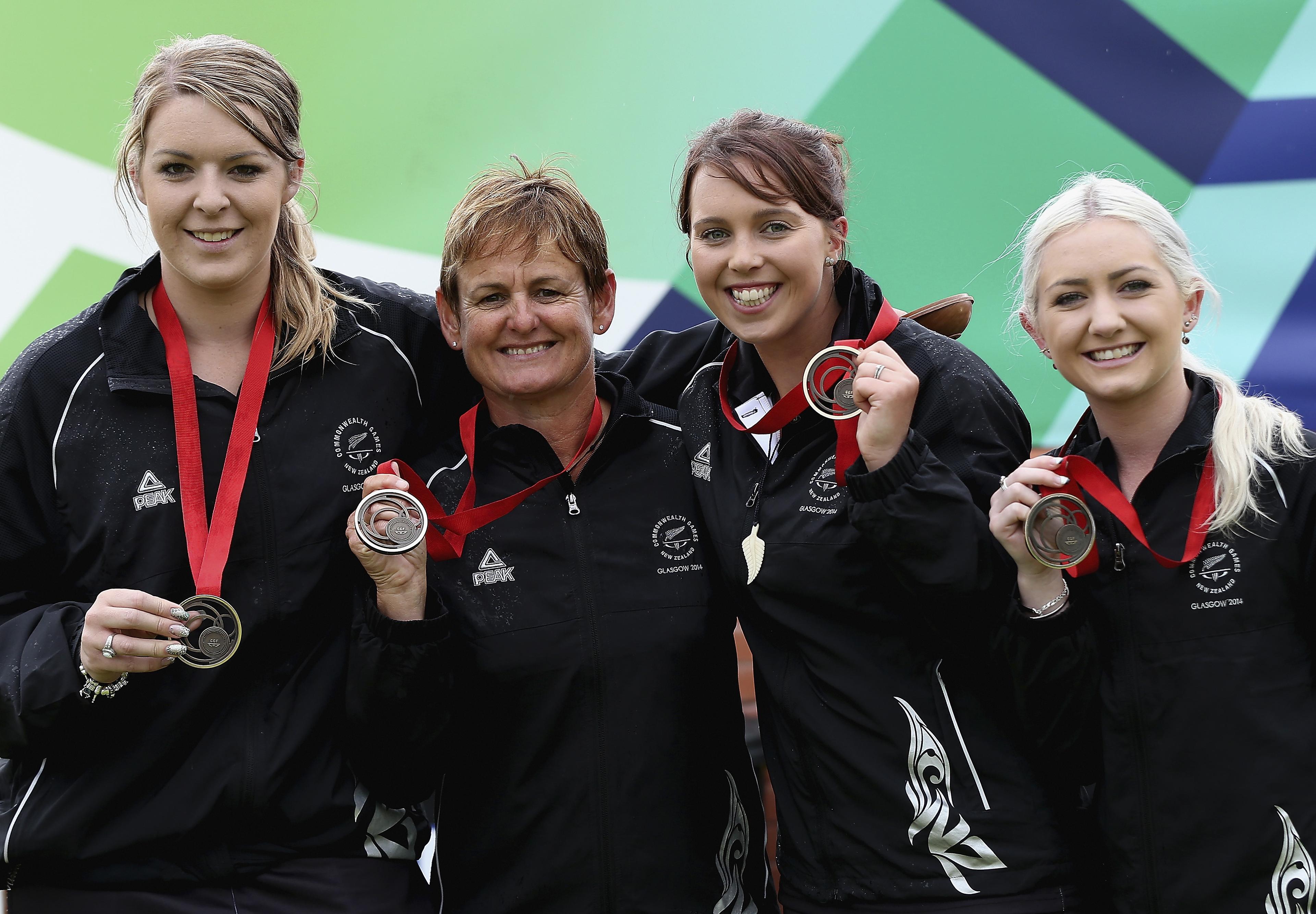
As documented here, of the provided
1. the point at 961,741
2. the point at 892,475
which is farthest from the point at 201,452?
the point at 961,741

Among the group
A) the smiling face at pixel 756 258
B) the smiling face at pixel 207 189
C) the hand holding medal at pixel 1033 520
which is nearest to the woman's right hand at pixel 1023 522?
the hand holding medal at pixel 1033 520

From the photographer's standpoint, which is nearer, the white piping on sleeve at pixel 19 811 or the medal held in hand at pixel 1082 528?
the medal held in hand at pixel 1082 528

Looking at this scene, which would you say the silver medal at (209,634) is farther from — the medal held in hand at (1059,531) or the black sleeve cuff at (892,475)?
the medal held in hand at (1059,531)

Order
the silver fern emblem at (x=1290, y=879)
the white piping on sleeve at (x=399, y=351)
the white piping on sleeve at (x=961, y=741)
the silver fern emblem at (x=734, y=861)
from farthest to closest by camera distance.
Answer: the white piping on sleeve at (x=399, y=351), the silver fern emblem at (x=734, y=861), the white piping on sleeve at (x=961, y=741), the silver fern emblem at (x=1290, y=879)

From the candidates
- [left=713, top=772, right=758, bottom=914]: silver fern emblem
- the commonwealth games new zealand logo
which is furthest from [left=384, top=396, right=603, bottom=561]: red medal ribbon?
[left=713, top=772, right=758, bottom=914]: silver fern emblem

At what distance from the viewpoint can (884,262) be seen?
4566 mm

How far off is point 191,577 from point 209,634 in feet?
0.78

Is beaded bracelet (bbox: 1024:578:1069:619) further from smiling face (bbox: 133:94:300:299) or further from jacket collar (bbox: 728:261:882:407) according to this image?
smiling face (bbox: 133:94:300:299)

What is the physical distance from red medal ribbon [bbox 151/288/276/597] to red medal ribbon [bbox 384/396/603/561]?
0.35m

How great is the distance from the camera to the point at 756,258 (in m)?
2.79

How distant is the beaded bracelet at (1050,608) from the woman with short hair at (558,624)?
77 cm

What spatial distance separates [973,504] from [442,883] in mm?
1544

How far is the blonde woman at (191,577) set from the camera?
261 centimetres

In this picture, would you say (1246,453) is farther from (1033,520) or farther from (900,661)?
(900,661)
